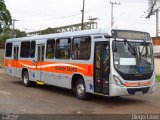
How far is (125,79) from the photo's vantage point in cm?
1293

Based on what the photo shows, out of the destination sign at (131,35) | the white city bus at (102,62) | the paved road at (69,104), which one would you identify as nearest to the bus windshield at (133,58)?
the white city bus at (102,62)

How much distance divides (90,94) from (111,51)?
248 centimetres

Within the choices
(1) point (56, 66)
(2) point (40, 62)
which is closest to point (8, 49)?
(2) point (40, 62)

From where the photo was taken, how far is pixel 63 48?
53.2 ft

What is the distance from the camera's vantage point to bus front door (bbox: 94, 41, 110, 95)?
1304 cm

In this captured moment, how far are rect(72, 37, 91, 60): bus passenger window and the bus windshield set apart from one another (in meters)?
1.55

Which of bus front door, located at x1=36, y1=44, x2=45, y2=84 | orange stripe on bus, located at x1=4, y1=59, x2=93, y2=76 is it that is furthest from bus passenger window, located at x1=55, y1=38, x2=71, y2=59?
bus front door, located at x1=36, y1=44, x2=45, y2=84

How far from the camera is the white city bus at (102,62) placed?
42.5ft

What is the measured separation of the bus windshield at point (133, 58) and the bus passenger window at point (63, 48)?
3.22m

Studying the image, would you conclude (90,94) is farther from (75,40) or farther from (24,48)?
(24,48)

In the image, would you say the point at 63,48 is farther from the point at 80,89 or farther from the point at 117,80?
the point at 117,80

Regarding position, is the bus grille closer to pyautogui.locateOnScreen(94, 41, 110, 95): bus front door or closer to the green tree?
pyautogui.locateOnScreen(94, 41, 110, 95): bus front door

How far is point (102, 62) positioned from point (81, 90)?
6.21 ft

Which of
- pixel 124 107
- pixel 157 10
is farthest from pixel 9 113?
pixel 157 10
